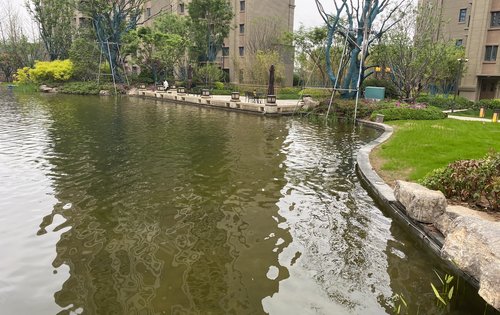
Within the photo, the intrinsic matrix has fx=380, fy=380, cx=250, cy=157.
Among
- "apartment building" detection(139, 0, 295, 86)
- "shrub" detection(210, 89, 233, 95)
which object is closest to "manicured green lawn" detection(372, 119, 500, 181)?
"shrub" detection(210, 89, 233, 95)

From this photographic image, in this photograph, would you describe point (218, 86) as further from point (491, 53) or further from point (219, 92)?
point (491, 53)

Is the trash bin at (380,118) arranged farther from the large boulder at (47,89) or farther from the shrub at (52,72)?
the shrub at (52,72)

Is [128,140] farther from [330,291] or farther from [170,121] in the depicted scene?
[330,291]

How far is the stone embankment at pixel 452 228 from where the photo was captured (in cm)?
442

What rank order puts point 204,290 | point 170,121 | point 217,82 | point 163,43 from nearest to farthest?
1. point 204,290
2. point 170,121
3. point 163,43
4. point 217,82

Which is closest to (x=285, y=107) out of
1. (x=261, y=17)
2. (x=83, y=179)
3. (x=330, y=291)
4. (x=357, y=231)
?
(x=83, y=179)

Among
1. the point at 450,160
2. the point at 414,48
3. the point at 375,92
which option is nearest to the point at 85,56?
the point at 375,92

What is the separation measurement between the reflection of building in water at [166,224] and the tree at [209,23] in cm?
3232

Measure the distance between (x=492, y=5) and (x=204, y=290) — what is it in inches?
1685

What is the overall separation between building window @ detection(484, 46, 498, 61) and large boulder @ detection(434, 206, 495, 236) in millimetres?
37547

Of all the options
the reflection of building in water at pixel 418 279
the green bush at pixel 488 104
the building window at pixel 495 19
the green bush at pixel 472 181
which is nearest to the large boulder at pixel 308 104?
the green bush at pixel 488 104

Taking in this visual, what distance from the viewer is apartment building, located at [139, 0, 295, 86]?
154 ft

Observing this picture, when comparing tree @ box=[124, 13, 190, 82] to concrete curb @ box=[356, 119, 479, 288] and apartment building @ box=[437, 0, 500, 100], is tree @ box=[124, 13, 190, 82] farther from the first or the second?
concrete curb @ box=[356, 119, 479, 288]

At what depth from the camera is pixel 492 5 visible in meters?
36.6
